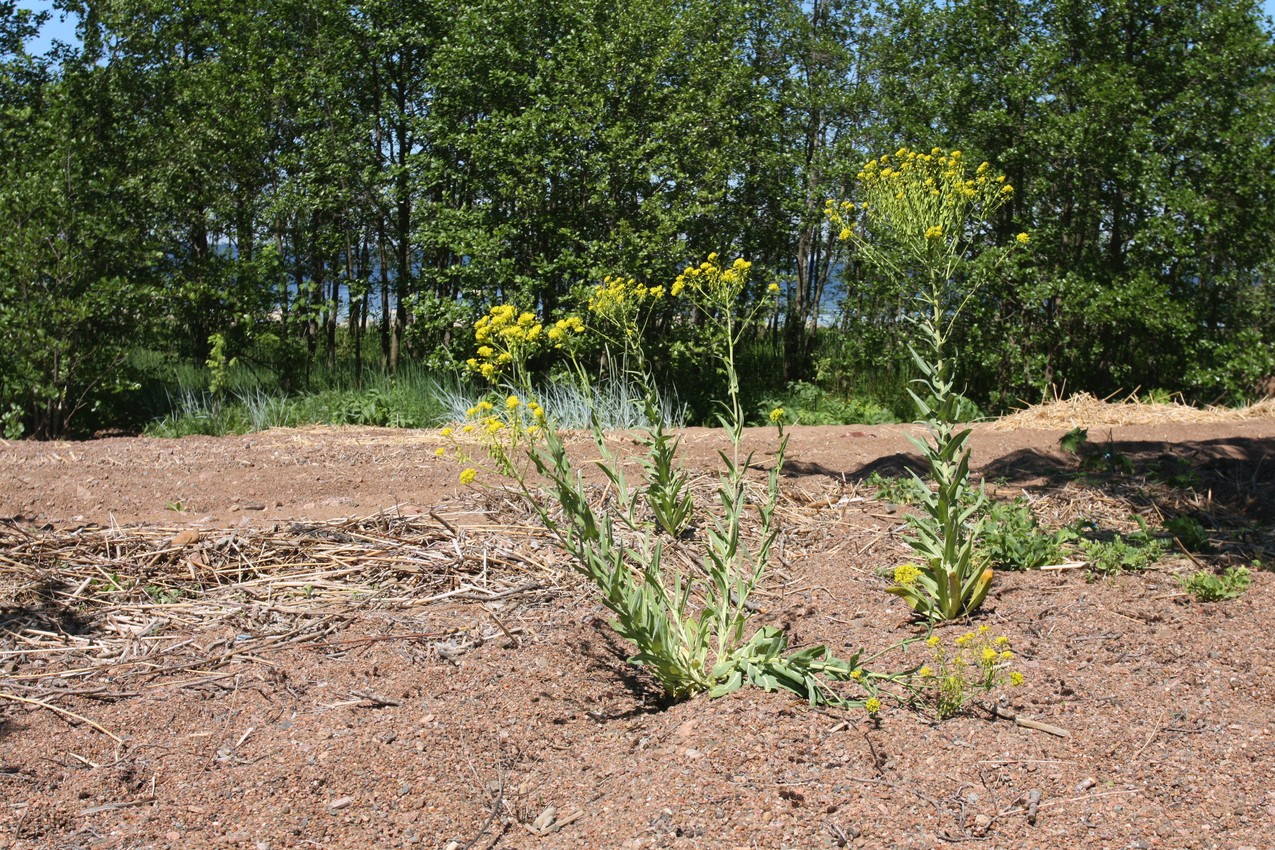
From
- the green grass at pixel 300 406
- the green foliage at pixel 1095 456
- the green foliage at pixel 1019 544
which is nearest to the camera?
the green foliage at pixel 1019 544

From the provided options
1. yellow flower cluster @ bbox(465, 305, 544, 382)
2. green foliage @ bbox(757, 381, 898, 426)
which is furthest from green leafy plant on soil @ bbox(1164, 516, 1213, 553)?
green foliage @ bbox(757, 381, 898, 426)

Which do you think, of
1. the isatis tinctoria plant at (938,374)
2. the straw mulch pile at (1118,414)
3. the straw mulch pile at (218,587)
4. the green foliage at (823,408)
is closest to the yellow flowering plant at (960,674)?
the isatis tinctoria plant at (938,374)

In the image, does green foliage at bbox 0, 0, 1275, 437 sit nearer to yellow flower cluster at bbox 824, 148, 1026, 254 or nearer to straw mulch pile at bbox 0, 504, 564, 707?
straw mulch pile at bbox 0, 504, 564, 707

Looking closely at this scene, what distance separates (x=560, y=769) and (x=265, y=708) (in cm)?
93

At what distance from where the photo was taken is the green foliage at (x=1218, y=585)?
3.39 m

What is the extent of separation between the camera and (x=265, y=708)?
9.89ft

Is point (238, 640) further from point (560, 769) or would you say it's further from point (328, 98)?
point (328, 98)

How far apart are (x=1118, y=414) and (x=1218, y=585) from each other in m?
5.63

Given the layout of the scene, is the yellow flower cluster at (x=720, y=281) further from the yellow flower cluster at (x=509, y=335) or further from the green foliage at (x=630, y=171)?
the green foliage at (x=630, y=171)

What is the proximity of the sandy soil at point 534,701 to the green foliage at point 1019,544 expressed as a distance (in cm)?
8

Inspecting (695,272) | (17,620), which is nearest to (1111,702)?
(695,272)

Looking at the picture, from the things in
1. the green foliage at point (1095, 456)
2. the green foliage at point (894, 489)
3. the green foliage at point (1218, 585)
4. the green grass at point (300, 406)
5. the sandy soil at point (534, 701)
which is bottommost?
the sandy soil at point (534, 701)

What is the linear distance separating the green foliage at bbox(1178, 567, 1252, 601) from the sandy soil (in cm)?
4

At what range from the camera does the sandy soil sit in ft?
7.77
